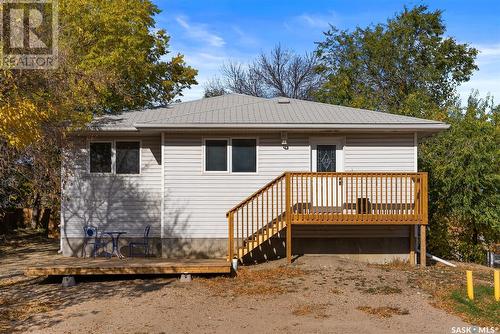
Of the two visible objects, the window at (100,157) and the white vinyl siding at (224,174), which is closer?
the white vinyl siding at (224,174)

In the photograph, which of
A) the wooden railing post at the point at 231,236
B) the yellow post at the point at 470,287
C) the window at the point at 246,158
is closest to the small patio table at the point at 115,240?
the wooden railing post at the point at 231,236

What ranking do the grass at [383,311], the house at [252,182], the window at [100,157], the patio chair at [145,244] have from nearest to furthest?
1. the grass at [383,311]
2. the house at [252,182]
3. the patio chair at [145,244]
4. the window at [100,157]

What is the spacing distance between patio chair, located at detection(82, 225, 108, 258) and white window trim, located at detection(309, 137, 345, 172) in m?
5.82

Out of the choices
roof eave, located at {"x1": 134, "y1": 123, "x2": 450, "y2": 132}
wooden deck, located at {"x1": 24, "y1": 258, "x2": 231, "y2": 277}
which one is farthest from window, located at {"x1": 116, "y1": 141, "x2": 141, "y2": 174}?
wooden deck, located at {"x1": 24, "y1": 258, "x2": 231, "y2": 277}

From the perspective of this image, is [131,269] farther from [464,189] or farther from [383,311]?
[464,189]

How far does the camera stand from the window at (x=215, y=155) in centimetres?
1270

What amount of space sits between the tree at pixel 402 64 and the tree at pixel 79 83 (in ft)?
36.1

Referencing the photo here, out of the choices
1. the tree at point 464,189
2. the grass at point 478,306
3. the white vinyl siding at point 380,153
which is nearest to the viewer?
the grass at point 478,306

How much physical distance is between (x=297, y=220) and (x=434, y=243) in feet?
25.1

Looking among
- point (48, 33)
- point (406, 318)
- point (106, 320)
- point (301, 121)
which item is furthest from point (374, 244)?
point (48, 33)

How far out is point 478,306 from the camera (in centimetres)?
848

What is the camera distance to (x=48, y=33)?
11.2m

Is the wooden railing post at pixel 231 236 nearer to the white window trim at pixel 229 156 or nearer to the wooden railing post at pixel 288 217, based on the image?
the wooden railing post at pixel 288 217

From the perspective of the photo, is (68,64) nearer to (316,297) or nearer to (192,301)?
(192,301)
